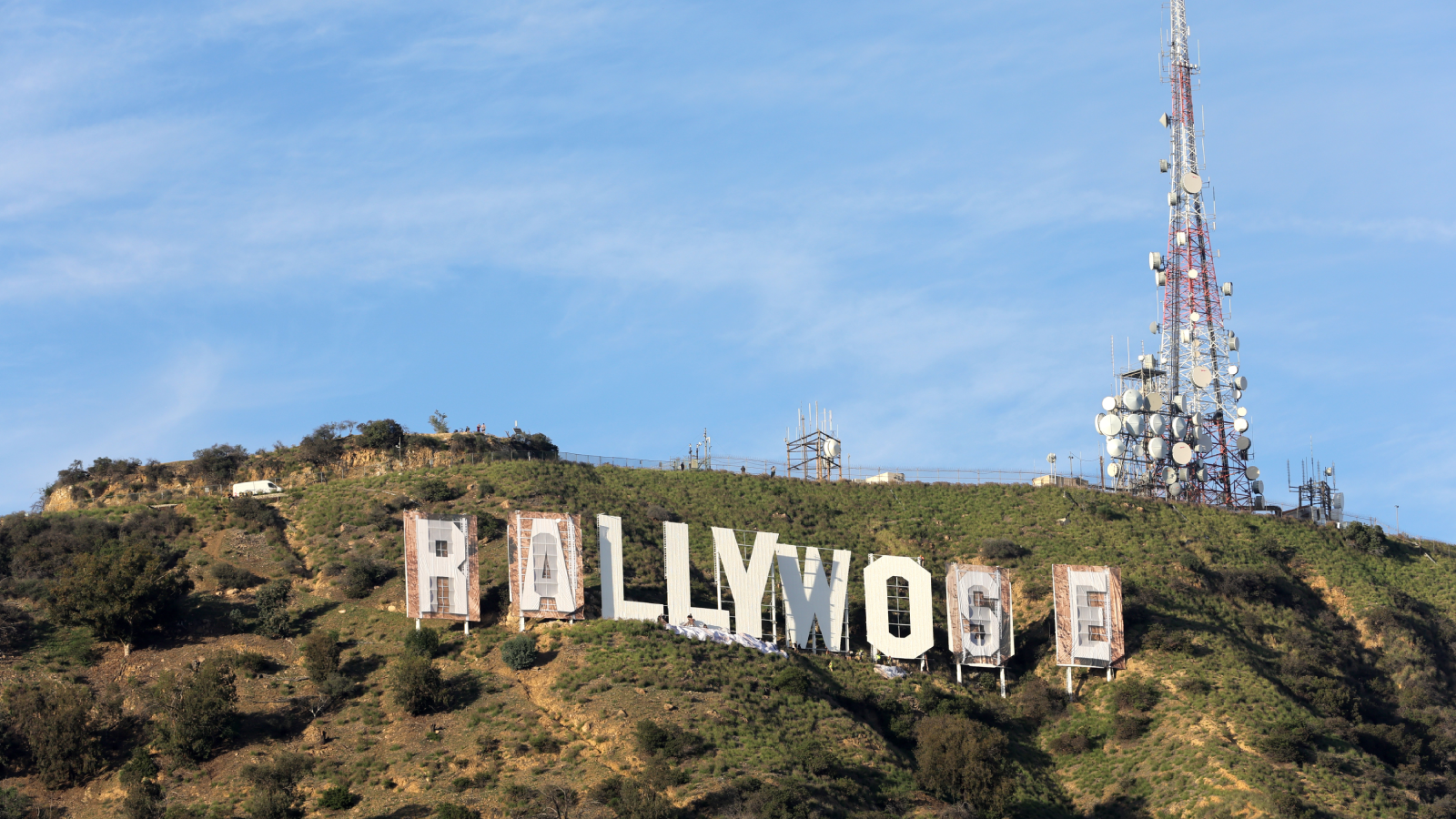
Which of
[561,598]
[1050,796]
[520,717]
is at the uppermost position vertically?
[561,598]

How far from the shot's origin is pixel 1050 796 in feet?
221

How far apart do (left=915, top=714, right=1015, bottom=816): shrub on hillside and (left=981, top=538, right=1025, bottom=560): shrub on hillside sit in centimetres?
2244

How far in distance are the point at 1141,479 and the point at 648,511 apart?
36.5 m

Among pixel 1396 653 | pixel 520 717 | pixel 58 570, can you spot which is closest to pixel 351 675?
pixel 520 717

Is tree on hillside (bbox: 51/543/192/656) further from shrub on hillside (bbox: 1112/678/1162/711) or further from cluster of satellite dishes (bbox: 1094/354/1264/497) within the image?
cluster of satellite dishes (bbox: 1094/354/1264/497)

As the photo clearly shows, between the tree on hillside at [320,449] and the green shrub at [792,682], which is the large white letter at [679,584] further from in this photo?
the tree on hillside at [320,449]

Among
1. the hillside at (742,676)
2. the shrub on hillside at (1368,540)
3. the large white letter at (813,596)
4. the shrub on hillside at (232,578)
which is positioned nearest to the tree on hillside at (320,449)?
the hillside at (742,676)

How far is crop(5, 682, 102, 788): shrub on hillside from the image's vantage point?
59.2 m

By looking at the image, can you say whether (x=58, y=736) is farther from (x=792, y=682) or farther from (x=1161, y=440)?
(x=1161, y=440)

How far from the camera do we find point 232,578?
76.8m

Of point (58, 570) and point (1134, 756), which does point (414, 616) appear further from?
point (1134, 756)

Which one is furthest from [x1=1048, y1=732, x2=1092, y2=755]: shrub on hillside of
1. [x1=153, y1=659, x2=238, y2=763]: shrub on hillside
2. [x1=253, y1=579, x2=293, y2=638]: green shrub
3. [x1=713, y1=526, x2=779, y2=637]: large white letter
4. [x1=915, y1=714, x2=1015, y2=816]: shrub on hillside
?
[x1=153, y1=659, x2=238, y2=763]: shrub on hillside

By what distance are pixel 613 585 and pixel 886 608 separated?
14645mm

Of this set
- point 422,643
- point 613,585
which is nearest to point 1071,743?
point 613,585
